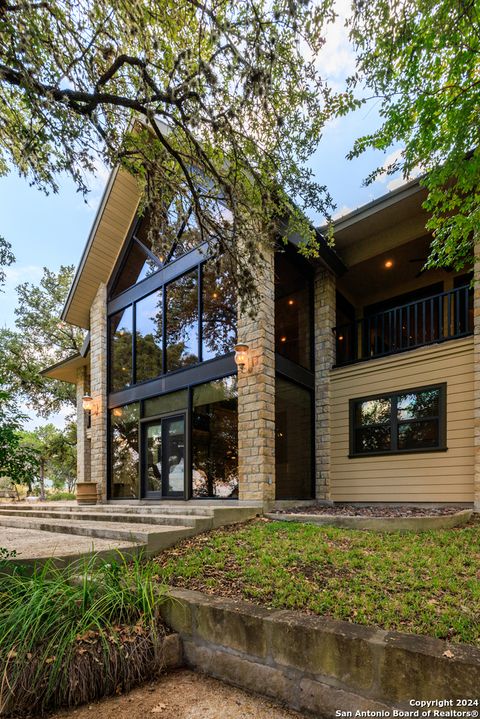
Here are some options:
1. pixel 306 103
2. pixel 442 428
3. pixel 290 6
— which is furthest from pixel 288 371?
pixel 290 6

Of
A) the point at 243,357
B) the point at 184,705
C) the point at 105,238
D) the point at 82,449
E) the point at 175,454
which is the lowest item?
the point at 82,449

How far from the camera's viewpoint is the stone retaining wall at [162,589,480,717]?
75.3 inches

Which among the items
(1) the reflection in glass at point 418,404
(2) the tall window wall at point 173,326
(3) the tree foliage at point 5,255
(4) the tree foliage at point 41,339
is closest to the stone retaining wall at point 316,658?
(2) the tall window wall at point 173,326

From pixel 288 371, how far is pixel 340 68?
483 cm

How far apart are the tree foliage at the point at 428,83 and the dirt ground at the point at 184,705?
218 inches

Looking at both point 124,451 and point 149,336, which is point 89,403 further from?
point 149,336

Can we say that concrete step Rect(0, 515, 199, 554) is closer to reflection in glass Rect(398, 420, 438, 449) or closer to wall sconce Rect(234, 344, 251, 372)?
wall sconce Rect(234, 344, 251, 372)

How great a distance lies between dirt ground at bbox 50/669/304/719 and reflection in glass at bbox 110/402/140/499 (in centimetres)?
711

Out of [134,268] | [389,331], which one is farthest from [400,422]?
[134,268]

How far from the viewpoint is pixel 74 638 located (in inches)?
96.2

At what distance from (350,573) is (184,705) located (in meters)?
1.60

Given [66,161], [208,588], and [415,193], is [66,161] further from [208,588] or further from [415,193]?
[415,193]

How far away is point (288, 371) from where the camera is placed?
775 cm

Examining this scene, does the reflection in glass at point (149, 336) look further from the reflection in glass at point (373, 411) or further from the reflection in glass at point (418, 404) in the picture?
the reflection in glass at point (418, 404)
